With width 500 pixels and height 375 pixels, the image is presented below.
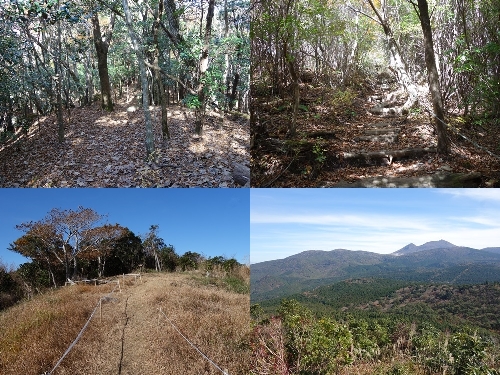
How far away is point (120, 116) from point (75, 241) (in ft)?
13.2

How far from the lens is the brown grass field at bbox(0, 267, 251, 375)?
421cm

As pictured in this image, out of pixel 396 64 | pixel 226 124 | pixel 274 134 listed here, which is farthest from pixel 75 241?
pixel 396 64

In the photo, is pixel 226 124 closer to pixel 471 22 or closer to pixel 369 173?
pixel 369 173

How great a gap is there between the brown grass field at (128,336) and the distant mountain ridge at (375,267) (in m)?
2.40

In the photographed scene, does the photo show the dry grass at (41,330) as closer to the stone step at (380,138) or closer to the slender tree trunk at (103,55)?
the stone step at (380,138)

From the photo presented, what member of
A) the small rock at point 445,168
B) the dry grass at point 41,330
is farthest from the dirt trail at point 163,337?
the small rock at point 445,168

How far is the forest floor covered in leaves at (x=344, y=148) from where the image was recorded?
500 cm

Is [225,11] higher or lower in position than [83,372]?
higher

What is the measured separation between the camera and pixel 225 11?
32.3 feet

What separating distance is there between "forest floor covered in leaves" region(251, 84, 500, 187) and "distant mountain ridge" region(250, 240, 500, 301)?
3.90 metres

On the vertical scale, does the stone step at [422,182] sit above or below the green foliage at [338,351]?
above

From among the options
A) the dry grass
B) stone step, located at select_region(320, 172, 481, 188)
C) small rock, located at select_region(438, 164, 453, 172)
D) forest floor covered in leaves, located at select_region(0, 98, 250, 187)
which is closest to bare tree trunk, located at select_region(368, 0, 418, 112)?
small rock, located at select_region(438, 164, 453, 172)

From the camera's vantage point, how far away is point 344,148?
5453 mm

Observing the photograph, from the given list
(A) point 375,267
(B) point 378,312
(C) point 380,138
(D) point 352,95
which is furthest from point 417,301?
(C) point 380,138
